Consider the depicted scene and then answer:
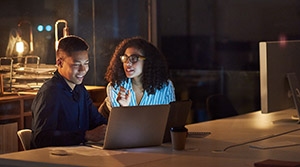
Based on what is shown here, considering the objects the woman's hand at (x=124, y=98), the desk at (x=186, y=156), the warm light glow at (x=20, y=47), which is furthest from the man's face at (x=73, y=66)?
the warm light glow at (x=20, y=47)

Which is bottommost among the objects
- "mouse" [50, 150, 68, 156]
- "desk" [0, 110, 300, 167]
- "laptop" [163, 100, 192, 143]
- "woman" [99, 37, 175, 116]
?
"desk" [0, 110, 300, 167]

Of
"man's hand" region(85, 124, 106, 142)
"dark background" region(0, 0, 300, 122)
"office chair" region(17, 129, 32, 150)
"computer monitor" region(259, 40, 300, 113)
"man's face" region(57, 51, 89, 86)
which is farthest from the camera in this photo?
"dark background" region(0, 0, 300, 122)

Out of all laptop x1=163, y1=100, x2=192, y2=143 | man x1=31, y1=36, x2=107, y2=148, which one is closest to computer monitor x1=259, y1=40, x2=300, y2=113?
laptop x1=163, y1=100, x2=192, y2=143

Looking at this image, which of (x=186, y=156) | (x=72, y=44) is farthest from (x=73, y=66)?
(x=186, y=156)

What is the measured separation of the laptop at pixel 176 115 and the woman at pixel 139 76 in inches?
37.1

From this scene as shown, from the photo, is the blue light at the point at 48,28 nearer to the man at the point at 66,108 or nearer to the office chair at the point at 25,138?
the man at the point at 66,108

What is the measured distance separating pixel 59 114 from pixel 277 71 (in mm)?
1529

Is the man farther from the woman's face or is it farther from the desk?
the woman's face

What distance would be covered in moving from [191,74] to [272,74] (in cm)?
320

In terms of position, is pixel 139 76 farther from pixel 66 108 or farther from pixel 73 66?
pixel 66 108

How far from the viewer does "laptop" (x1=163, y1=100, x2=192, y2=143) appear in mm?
3057

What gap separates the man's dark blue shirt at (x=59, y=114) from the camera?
3.03 m

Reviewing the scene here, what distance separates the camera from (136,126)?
9.40 feet

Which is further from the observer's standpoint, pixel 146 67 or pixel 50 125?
pixel 146 67
